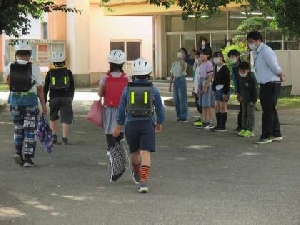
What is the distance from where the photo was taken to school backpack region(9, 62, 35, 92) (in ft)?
28.2

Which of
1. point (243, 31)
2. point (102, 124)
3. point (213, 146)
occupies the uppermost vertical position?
point (243, 31)

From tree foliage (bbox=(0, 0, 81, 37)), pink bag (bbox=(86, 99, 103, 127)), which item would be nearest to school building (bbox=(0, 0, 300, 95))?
tree foliage (bbox=(0, 0, 81, 37))

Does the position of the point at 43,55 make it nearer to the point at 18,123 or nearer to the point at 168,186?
the point at 18,123

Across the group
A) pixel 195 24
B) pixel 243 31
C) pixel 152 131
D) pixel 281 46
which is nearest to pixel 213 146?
pixel 152 131

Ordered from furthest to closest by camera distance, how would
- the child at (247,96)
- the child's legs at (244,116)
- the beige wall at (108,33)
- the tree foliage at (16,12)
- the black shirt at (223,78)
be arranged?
1. the beige wall at (108,33)
2. the tree foliage at (16,12)
3. the black shirt at (223,78)
4. the child's legs at (244,116)
5. the child at (247,96)

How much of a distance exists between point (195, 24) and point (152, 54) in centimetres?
325

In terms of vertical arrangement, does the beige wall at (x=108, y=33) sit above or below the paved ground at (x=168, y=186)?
above

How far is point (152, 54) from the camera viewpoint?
3164 cm

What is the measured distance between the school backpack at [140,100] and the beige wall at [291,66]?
50.4 ft

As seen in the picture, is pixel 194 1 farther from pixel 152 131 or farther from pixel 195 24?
pixel 195 24

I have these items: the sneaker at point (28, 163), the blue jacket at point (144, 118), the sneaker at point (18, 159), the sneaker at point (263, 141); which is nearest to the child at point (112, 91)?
the blue jacket at point (144, 118)

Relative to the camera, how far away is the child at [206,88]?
42.3ft

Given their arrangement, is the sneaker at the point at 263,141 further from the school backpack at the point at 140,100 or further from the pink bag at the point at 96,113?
the school backpack at the point at 140,100

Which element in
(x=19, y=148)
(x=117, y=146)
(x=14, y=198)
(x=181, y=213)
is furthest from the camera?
(x=19, y=148)
